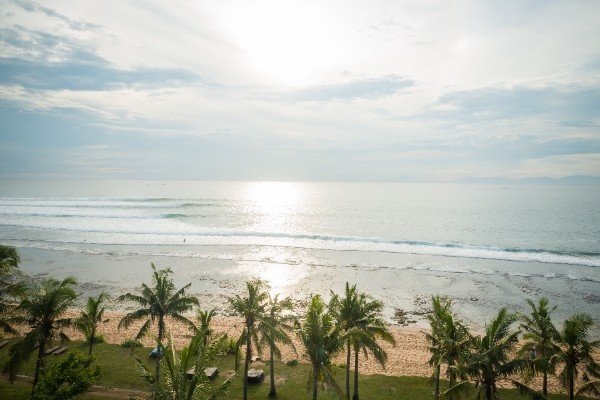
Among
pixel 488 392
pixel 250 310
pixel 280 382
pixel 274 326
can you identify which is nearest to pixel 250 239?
pixel 280 382

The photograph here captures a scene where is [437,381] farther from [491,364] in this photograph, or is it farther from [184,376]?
[184,376]

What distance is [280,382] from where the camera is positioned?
27922mm

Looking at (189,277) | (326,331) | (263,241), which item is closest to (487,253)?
(263,241)

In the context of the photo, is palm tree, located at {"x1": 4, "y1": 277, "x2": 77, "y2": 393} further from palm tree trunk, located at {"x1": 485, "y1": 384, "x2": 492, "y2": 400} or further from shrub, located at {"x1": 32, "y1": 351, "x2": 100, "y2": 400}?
palm tree trunk, located at {"x1": 485, "y1": 384, "x2": 492, "y2": 400}

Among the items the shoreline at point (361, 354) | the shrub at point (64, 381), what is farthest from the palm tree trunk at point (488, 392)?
the shrub at point (64, 381)

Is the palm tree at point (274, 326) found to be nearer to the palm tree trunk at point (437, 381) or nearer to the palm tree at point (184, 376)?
the palm tree at point (184, 376)

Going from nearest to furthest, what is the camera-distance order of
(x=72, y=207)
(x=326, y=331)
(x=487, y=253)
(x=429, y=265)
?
(x=326, y=331)
(x=429, y=265)
(x=487, y=253)
(x=72, y=207)

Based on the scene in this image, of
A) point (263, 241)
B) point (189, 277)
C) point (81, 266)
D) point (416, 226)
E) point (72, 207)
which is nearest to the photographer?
point (189, 277)

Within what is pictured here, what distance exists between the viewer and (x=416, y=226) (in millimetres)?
108188

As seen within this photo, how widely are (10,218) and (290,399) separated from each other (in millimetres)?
120138

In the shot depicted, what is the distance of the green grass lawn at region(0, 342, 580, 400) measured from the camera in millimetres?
26172

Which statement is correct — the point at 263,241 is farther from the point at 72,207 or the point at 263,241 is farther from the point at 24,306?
the point at 72,207

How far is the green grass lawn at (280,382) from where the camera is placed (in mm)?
26172

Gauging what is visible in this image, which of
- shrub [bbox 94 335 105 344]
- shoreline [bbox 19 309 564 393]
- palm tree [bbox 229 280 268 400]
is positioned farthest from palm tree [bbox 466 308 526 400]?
shrub [bbox 94 335 105 344]
